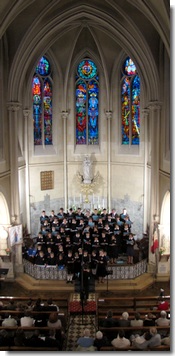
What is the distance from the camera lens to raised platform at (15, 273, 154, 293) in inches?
686

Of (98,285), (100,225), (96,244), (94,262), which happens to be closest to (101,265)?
(94,262)

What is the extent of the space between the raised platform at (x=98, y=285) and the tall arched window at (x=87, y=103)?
1085 cm

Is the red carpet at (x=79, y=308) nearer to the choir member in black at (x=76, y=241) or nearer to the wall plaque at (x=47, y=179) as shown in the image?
the choir member in black at (x=76, y=241)

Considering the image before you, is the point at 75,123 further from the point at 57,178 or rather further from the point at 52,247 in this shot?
the point at 52,247

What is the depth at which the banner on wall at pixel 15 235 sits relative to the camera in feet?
61.1

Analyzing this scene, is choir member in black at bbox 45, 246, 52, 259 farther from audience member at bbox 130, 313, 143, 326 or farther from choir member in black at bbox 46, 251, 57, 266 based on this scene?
audience member at bbox 130, 313, 143, 326

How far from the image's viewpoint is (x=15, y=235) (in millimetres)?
18875

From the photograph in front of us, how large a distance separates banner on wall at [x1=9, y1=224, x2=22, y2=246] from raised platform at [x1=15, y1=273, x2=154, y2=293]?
179 centimetres

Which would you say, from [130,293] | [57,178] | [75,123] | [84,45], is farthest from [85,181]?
[130,293]

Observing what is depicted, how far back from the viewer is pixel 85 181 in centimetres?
2578

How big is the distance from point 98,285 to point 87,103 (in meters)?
12.7

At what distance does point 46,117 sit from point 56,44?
438 cm

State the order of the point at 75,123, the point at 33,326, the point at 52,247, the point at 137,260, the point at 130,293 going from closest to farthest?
the point at 33,326
the point at 130,293
the point at 52,247
the point at 137,260
the point at 75,123

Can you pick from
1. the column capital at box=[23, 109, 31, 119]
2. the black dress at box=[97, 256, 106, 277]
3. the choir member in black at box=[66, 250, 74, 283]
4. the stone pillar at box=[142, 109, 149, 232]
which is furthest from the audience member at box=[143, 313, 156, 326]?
the column capital at box=[23, 109, 31, 119]
